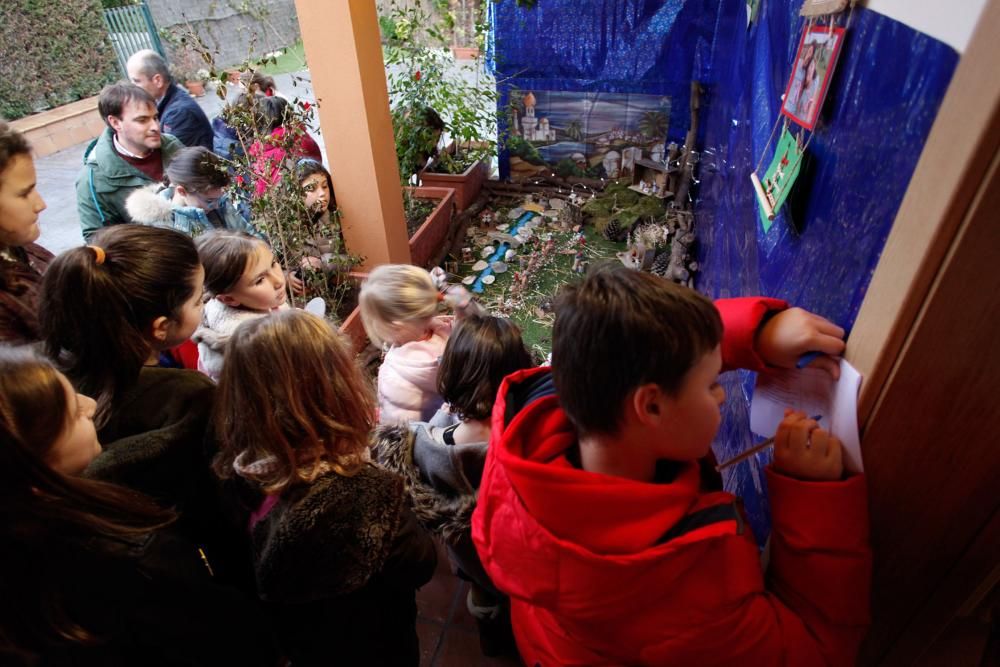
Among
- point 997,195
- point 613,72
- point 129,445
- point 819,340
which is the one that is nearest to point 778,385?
point 819,340

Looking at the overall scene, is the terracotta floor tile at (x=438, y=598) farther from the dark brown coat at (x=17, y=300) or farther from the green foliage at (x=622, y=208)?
the green foliage at (x=622, y=208)

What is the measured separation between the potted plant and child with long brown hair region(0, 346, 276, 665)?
13.3 ft

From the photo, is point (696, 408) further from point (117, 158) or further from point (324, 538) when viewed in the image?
point (117, 158)

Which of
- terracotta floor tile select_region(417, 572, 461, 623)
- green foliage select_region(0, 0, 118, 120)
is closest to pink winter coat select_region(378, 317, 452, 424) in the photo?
terracotta floor tile select_region(417, 572, 461, 623)

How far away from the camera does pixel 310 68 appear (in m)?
3.28

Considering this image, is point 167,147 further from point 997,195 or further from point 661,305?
point 997,195

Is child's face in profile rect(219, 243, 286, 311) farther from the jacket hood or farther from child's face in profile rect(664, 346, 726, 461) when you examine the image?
child's face in profile rect(664, 346, 726, 461)

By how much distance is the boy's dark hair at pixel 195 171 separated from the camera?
279 centimetres

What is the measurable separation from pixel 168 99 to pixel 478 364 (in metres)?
3.68

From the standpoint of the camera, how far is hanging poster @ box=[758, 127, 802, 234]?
146cm

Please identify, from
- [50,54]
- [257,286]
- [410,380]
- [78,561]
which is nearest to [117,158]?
[257,286]

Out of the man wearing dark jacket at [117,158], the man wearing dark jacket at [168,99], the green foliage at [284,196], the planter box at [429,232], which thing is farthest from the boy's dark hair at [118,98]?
the planter box at [429,232]

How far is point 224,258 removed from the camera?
2.12 meters

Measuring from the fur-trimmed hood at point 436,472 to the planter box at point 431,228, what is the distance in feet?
9.01
